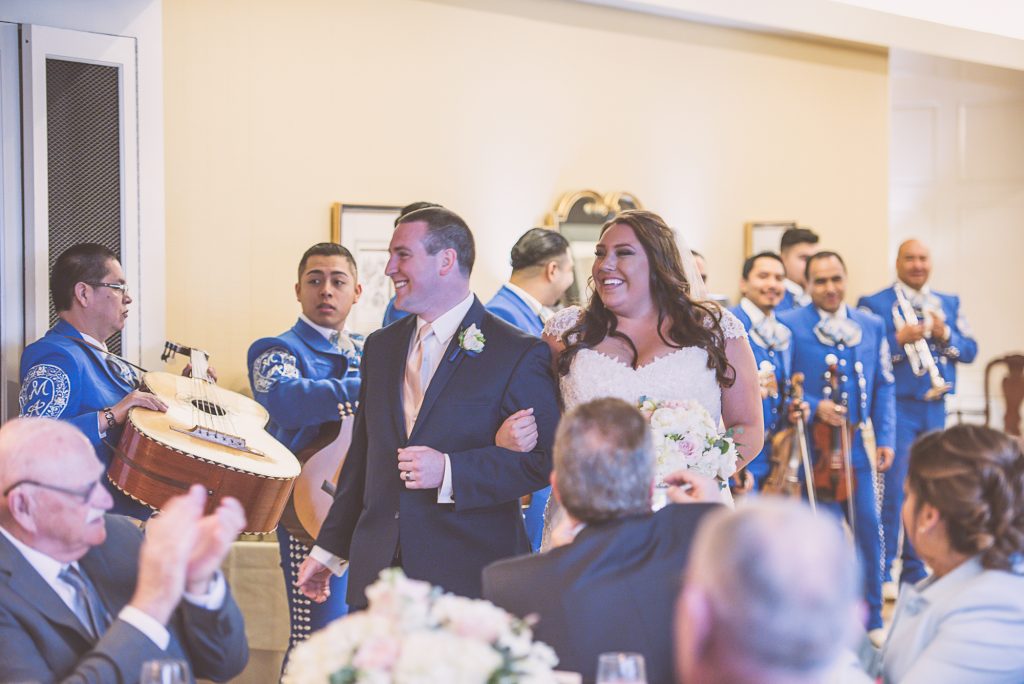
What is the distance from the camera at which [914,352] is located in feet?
23.6

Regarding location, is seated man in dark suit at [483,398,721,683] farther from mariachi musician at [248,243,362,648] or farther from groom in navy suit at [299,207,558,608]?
mariachi musician at [248,243,362,648]

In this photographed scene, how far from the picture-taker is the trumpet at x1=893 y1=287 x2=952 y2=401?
7.02 meters

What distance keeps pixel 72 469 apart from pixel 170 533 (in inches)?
18.2

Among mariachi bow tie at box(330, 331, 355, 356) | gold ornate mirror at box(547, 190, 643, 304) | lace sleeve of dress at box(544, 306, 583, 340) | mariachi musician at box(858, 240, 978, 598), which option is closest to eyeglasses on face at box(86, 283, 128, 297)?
mariachi bow tie at box(330, 331, 355, 356)

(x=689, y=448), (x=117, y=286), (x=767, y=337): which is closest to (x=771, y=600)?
(x=689, y=448)

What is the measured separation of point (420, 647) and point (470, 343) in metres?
1.80

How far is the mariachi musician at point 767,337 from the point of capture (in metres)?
6.23

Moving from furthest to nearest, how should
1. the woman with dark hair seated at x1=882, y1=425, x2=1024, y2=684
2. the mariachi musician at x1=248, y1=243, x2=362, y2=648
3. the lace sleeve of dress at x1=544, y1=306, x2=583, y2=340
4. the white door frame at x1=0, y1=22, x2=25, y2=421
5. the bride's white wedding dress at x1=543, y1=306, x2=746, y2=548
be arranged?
A: 1. the white door frame at x1=0, y1=22, x2=25, y2=421
2. the mariachi musician at x1=248, y1=243, x2=362, y2=648
3. the lace sleeve of dress at x1=544, y1=306, x2=583, y2=340
4. the bride's white wedding dress at x1=543, y1=306, x2=746, y2=548
5. the woman with dark hair seated at x1=882, y1=425, x2=1024, y2=684

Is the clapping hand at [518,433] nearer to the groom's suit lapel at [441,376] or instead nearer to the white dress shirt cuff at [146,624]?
the groom's suit lapel at [441,376]

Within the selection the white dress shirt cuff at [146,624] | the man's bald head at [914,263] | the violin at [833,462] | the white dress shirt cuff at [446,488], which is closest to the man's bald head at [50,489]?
the white dress shirt cuff at [146,624]

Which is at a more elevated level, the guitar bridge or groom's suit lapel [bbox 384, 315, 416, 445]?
groom's suit lapel [bbox 384, 315, 416, 445]

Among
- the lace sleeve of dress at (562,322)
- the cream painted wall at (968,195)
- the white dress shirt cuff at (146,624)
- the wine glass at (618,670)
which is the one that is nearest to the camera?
the wine glass at (618,670)

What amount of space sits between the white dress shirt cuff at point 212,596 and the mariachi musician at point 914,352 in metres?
5.10

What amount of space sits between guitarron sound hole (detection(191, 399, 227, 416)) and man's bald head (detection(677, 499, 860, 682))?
338cm
